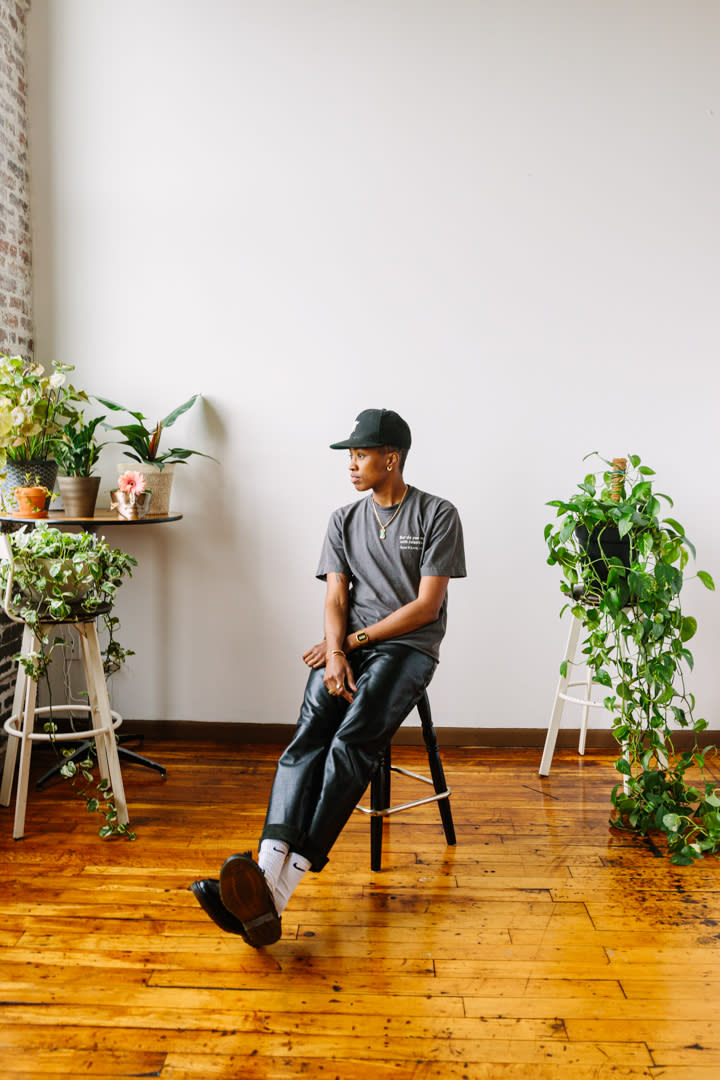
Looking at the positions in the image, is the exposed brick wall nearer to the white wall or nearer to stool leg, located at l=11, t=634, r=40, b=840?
the white wall

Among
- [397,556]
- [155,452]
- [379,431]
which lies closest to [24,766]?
[155,452]

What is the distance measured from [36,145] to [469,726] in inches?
116

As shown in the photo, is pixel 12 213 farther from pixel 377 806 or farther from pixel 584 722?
pixel 584 722

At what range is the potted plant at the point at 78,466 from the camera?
304 cm

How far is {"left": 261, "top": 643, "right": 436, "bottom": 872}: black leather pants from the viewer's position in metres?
2.17

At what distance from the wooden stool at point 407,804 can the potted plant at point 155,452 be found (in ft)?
4.30

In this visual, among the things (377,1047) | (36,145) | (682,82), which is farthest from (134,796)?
(682,82)

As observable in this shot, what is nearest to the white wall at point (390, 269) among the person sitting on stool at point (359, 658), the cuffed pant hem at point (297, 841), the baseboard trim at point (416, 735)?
the baseboard trim at point (416, 735)

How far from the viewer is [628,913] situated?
92.0 inches

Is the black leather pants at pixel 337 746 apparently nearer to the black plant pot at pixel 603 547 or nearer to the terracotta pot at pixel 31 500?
the black plant pot at pixel 603 547

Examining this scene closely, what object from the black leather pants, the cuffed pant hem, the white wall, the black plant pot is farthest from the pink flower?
the black plant pot

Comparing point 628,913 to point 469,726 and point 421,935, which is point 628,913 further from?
point 469,726

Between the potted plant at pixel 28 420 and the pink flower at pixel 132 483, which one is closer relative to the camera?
the potted plant at pixel 28 420

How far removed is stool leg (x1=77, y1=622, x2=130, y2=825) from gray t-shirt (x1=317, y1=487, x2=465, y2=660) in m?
0.78
